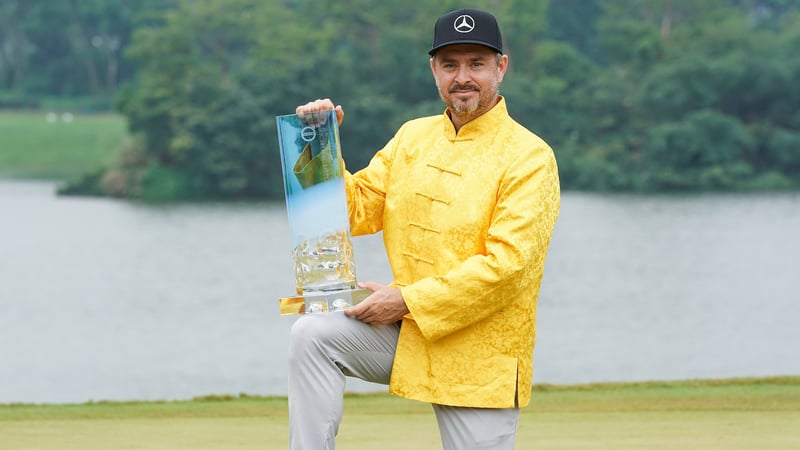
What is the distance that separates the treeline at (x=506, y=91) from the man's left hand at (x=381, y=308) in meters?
47.2

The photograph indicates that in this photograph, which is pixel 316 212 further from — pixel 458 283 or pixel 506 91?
pixel 506 91

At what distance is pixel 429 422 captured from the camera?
287 inches

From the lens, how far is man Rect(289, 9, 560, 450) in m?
4.13

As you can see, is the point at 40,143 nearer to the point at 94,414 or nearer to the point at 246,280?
the point at 246,280

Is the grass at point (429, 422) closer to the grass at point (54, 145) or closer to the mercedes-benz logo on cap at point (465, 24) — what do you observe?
the mercedes-benz logo on cap at point (465, 24)

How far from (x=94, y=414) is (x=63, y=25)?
73.0m

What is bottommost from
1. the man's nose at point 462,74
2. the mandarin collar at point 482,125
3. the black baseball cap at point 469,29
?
the mandarin collar at point 482,125

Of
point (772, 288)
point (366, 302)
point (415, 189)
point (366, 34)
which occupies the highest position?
point (366, 34)

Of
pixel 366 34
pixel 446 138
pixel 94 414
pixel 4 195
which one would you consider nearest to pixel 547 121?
pixel 366 34

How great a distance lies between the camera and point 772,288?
96.0 ft

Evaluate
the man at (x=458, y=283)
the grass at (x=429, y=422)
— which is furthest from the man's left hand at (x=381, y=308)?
the grass at (x=429, y=422)

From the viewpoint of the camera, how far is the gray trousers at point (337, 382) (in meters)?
4.09

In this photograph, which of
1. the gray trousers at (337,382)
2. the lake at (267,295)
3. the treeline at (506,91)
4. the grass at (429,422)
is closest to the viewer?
the gray trousers at (337,382)

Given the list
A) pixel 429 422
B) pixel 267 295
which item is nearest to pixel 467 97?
pixel 429 422
